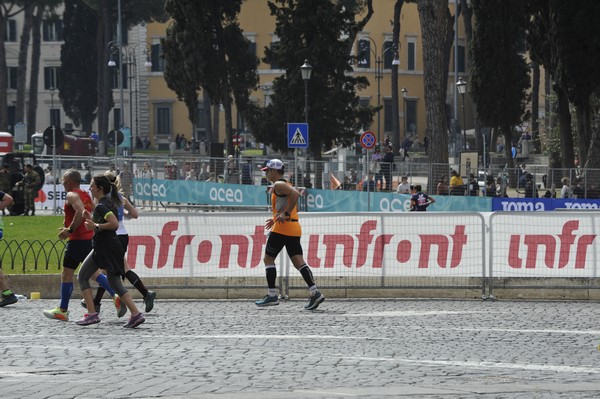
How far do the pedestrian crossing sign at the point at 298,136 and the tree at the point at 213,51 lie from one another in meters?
18.2

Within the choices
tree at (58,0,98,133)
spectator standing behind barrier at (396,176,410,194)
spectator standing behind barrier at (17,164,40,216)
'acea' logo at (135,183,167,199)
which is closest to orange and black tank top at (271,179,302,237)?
spectator standing behind barrier at (17,164,40,216)

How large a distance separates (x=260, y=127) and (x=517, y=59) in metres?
10.8

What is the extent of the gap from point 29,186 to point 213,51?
17977 mm

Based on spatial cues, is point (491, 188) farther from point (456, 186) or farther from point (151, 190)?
point (151, 190)

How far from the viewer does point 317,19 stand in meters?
51.0

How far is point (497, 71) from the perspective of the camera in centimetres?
5166

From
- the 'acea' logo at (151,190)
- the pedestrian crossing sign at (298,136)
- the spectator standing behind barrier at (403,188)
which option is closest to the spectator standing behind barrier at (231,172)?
the 'acea' logo at (151,190)

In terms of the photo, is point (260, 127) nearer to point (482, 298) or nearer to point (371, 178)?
point (371, 178)

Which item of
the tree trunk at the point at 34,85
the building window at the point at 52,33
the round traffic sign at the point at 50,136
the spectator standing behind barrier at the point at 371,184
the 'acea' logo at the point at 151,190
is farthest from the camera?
the building window at the point at 52,33

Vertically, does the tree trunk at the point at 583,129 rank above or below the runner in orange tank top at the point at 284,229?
above

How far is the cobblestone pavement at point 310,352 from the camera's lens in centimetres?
880

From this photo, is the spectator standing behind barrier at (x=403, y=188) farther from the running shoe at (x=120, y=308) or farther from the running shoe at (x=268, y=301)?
the running shoe at (x=120, y=308)

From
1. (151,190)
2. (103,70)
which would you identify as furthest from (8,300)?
(103,70)

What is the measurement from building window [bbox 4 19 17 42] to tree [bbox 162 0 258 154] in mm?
45112
